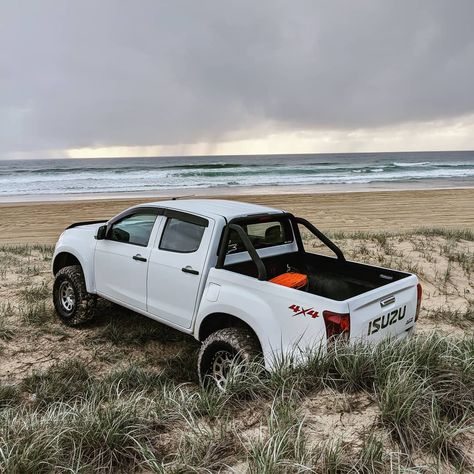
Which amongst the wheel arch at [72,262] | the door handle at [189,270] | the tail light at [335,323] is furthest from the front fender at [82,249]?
the tail light at [335,323]

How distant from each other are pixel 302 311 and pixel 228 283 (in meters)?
0.78

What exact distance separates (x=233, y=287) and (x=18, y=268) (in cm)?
604

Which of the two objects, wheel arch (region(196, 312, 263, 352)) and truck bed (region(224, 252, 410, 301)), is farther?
truck bed (region(224, 252, 410, 301))

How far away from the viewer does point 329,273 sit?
4.73 meters

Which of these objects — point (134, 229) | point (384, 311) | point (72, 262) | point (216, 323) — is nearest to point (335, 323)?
point (384, 311)

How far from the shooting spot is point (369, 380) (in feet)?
10.2

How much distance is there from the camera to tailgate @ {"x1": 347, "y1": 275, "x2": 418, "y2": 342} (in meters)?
3.38

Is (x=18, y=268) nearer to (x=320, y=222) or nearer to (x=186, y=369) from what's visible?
(x=186, y=369)

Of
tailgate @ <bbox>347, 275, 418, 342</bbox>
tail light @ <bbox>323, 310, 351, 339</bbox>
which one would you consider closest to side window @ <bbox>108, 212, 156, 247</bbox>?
tail light @ <bbox>323, 310, 351, 339</bbox>

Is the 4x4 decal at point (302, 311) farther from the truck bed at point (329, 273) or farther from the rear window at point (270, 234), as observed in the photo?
the rear window at point (270, 234)

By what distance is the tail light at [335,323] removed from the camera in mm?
3256

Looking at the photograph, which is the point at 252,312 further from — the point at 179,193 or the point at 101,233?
the point at 179,193

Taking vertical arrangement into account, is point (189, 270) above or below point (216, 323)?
above

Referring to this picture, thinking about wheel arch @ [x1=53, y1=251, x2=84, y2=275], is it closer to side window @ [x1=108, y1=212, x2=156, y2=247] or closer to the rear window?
side window @ [x1=108, y1=212, x2=156, y2=247]
